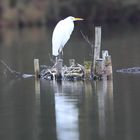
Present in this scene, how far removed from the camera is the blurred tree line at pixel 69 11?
2356 inches

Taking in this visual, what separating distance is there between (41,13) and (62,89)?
43.5 m

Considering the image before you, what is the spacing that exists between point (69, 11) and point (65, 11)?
1.05ft

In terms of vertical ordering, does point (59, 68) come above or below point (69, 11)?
below

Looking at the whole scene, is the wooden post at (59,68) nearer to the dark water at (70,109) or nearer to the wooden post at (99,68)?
the dark water at (70,109)

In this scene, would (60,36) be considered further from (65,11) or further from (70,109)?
(65,11)

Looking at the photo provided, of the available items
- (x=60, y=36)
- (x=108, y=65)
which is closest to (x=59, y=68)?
(x=108, y=65)

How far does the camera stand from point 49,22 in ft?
202

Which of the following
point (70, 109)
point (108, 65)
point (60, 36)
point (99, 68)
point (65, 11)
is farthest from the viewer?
point (65, 11)

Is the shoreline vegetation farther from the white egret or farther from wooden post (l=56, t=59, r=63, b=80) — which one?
wooden post (l=56, t=59, r=63, b=80)

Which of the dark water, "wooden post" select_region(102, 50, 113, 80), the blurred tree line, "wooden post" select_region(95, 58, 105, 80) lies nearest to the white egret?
the dark water

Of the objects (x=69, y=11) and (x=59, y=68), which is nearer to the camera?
(x=59, y=68)

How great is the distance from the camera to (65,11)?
61.4m

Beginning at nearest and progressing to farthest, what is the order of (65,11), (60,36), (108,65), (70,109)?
(70,109) → (108,65) → (60,36) → (65,11)

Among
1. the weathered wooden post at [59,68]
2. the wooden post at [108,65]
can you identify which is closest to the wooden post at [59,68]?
the weathered wooden post at [59,68]
